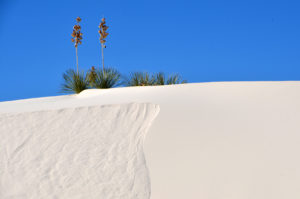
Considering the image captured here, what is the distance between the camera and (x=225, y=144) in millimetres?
4074

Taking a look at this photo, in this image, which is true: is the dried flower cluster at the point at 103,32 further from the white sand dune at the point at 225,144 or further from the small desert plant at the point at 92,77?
the white sand dune at the point at 225,144

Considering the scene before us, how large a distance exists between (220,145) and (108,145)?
1769 mm

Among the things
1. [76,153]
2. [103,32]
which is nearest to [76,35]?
[103,32]

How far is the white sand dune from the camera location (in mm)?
3455

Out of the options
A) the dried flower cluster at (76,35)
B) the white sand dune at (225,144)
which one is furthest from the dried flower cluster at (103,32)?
the white sand dune at (225,144)

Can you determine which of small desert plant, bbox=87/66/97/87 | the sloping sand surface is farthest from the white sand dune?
small desert plant, bbox=87/66/97/87

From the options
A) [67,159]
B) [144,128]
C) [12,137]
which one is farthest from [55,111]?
[144,128]

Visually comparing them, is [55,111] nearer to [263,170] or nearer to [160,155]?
[160,155]

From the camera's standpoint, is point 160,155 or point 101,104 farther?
point 101,104

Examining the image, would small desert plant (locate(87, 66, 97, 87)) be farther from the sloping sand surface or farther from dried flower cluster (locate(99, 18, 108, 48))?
the sloping sand surface

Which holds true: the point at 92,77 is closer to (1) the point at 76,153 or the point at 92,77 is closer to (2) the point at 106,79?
Answer: (2) the point at 106,79

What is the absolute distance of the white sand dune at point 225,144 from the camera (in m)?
3.46

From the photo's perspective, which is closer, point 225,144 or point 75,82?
point 225,144

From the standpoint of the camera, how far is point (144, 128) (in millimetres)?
4863
